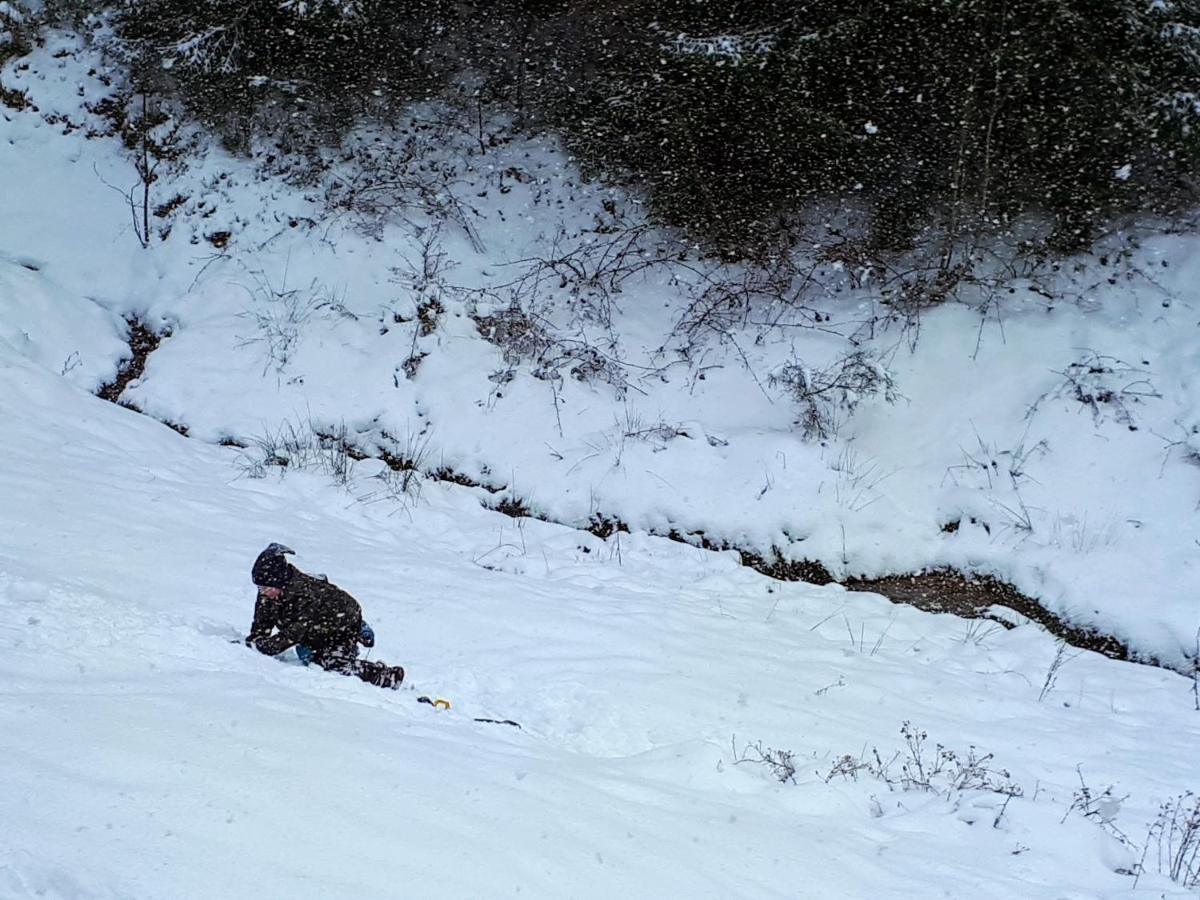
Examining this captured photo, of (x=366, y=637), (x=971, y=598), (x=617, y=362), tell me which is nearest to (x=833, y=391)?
(x=617, y=362)

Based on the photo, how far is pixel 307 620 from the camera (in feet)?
17.5

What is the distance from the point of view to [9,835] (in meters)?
2.99

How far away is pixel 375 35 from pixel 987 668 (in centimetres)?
1130

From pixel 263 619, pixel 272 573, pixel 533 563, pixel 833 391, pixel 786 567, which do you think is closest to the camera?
pixel 272 573

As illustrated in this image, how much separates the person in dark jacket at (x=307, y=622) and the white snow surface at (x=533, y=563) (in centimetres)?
17

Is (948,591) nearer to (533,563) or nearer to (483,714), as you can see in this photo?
(533,563)

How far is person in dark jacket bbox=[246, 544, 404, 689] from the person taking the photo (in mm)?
5336

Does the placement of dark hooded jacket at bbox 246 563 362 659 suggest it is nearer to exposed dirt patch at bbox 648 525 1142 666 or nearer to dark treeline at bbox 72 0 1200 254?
exposed dirt patch at bbox 648 525 1142 666

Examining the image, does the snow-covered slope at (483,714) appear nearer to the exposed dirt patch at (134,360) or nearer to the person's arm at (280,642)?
the person's arm at (280,642)

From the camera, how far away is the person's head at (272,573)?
5309mm

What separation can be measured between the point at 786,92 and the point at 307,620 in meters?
8.11

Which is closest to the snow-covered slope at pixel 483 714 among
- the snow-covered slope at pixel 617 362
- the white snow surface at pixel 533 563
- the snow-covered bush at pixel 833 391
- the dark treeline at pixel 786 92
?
the white snow surface at pixel 533 563

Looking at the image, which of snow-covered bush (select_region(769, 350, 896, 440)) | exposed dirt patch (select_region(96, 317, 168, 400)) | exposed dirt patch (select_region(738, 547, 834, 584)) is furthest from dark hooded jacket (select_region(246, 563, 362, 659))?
exposed dirt patch (select_region(96, 317, 168, 400))

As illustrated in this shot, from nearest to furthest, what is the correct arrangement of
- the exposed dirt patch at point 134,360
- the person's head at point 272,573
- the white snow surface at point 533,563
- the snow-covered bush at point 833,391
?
1. the white snow surface at point 533,563
2. the person's head at point 272,573
3. the snow-covered bush at point 833,391
4. the exposed dirt patch at point 134,360
